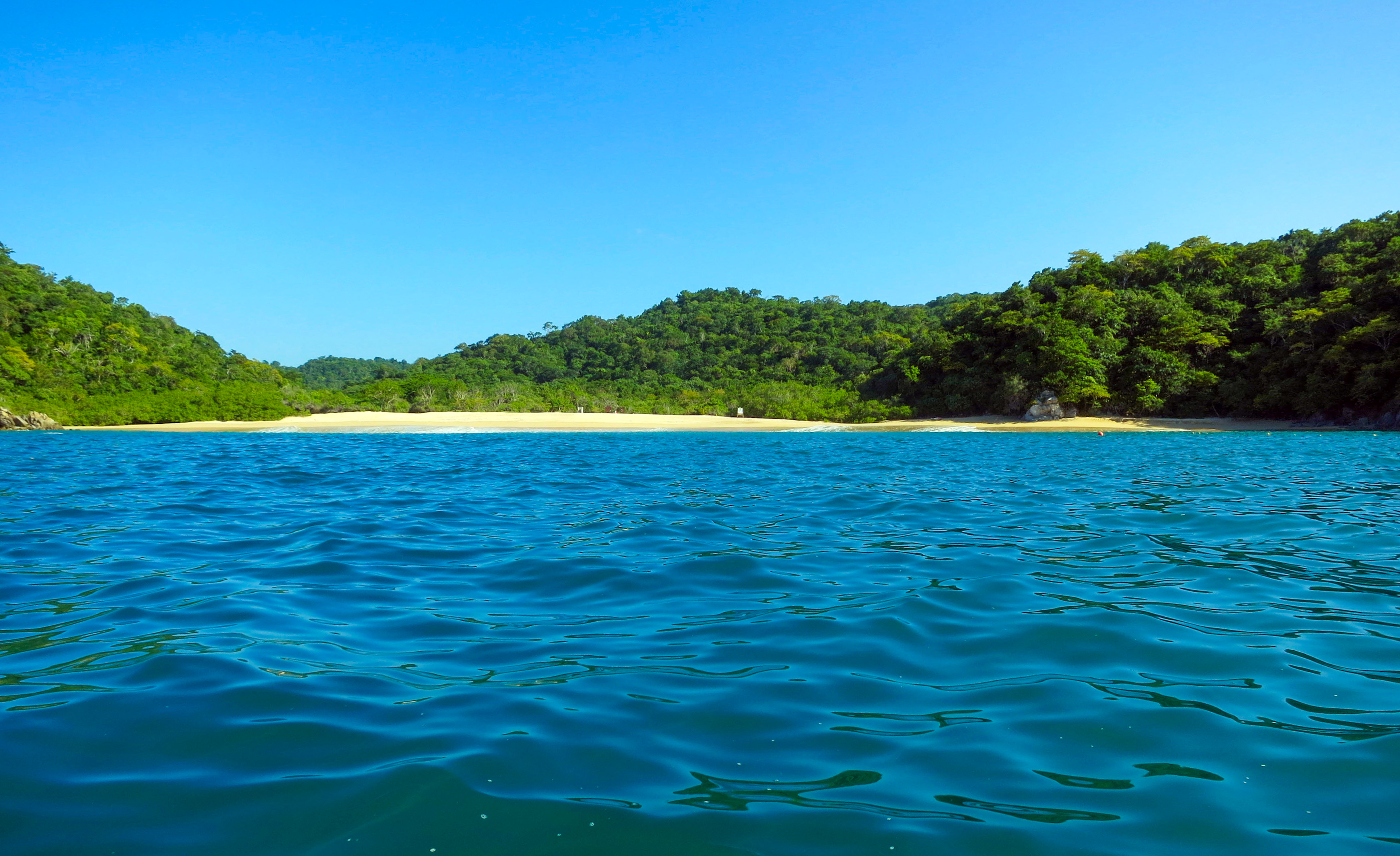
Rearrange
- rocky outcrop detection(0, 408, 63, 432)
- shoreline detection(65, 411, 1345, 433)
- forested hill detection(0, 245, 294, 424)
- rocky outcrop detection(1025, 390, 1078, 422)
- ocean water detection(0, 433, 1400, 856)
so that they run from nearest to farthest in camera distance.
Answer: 1. ocean water detection(0, 433, 1400, 856)
2. shoreline detection(65, 411, 1345, 433)
3. rocky outcrop detection(0, 408, 63, 432)
4. rocky outcrop detection(1025, 390, 1078, 422)
5. forested hill detection(0, 245, 294, 424)

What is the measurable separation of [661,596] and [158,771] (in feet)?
10.0

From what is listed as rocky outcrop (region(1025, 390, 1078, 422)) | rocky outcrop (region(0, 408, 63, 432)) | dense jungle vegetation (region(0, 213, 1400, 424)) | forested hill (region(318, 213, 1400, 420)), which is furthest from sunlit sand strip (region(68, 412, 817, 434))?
rocky outcrop (region(1025, 390, 1078, 422))

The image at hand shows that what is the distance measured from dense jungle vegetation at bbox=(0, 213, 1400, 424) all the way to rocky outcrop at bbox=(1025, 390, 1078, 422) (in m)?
0.66

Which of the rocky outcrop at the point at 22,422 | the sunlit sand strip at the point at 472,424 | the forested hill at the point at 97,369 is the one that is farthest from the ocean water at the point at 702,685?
the forested hill at the point at 97,369

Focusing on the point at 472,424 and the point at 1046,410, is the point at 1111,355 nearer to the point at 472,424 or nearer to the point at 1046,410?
the point at 1046,410

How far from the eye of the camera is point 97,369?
1999 inches

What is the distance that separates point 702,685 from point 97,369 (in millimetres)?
61275

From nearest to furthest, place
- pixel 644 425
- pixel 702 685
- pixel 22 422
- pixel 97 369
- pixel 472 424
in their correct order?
1. pixel 702 685
2. pixel 22 422
3. pixel 472 424
4. pixel 644 425
5. pixel 97 369

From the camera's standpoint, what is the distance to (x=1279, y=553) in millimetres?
6594

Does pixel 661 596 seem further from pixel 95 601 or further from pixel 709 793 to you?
pixel 95 601

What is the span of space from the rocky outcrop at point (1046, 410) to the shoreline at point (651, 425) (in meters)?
0.57

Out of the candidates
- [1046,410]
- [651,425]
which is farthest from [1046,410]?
[651,425]

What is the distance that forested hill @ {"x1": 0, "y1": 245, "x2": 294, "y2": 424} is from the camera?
46.0 metres

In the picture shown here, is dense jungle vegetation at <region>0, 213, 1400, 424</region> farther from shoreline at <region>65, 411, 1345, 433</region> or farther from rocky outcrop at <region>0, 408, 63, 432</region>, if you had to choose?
rocky outcrop at <region>0, 408, 63, 432</region>
